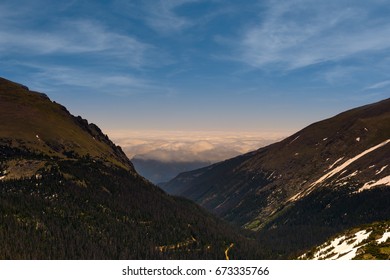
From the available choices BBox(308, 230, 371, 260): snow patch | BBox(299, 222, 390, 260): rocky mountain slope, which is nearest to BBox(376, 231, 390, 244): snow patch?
BBox(299, 222, 390, 260): rocky mountain slope

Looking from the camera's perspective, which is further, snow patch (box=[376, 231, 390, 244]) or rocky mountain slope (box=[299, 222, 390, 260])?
snow patch (box=[376, 231, 390, 244])

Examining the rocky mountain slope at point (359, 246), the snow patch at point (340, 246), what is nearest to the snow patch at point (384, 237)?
the rocky mountain slope at point (359, 246)

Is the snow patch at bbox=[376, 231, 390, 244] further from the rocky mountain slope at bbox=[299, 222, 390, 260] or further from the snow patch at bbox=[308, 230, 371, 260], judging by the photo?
the snow patch at bbox=[308, 230, 371, 260]

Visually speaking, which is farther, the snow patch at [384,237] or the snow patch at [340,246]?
the snow patch at [340,246]

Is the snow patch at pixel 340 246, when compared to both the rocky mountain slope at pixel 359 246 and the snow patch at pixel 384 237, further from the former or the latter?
the snow patch at pixel 384 237

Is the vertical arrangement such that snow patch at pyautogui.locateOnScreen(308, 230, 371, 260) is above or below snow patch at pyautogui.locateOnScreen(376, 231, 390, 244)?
below

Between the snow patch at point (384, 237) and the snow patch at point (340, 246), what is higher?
the snow patch at point (384, 237)

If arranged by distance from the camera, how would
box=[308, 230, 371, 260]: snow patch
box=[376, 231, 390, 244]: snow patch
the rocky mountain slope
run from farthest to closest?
box=[308, 230, 371, 260]: snow patch → box=[376, 231, 390, 244]: snow patch → the rocky mountain slope
